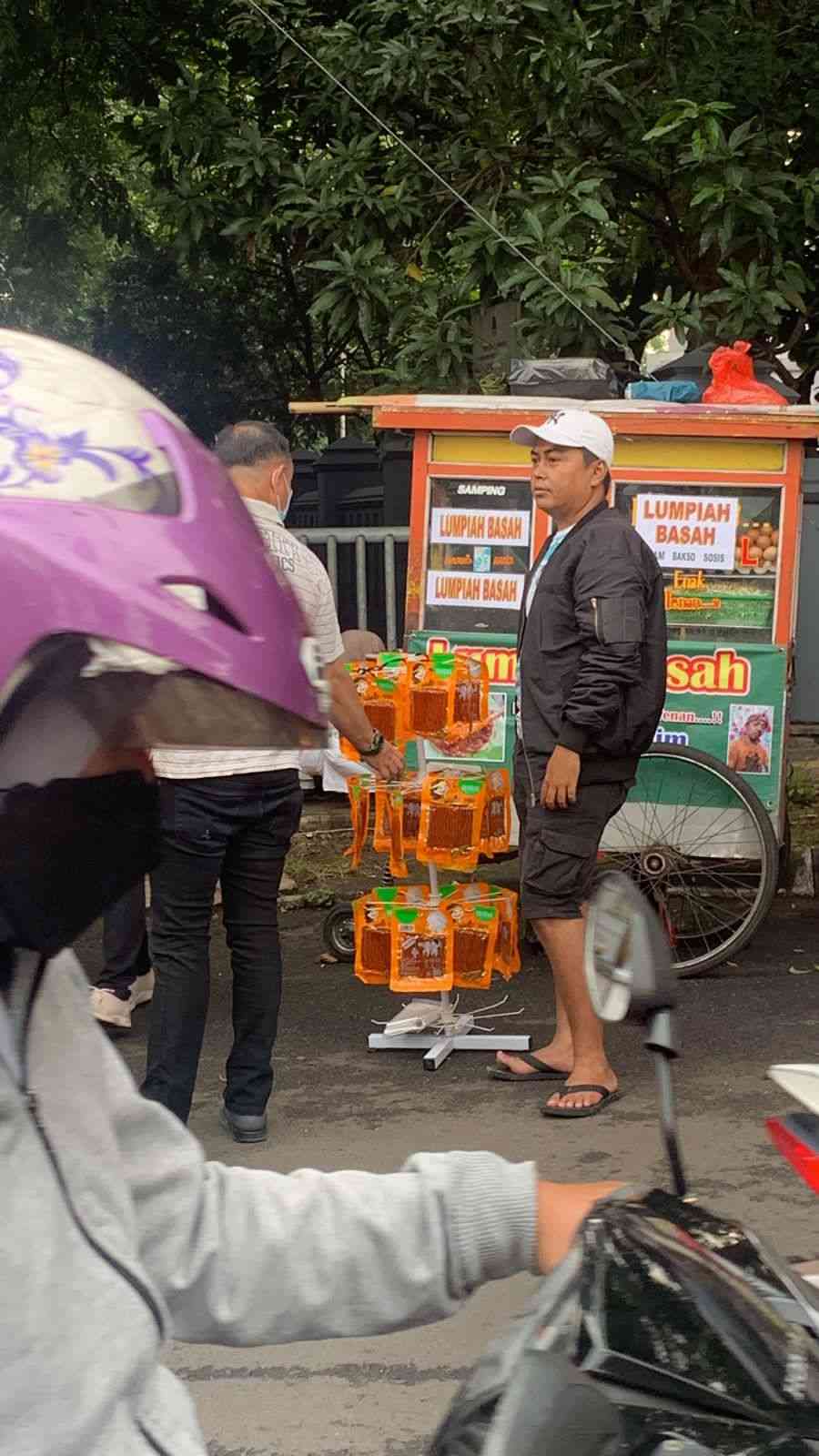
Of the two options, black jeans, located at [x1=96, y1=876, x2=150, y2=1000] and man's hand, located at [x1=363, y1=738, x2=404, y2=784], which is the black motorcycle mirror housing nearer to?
man's hand, located at [x1=363, y1=738, x2=404, y2=784]

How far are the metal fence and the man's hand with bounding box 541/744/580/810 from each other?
A: 4415mm

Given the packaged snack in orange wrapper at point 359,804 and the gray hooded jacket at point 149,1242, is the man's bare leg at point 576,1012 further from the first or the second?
the gray hooded jacket at point 149,1242

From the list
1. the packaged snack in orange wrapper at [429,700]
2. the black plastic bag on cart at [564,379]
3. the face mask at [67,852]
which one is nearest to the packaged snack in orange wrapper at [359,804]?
the packaged snack in orange wrapper at [429,700]

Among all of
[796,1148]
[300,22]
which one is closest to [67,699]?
[796,1148]

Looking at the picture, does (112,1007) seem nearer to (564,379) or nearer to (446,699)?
(446,699)

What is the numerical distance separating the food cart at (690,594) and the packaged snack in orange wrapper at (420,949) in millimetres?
1153

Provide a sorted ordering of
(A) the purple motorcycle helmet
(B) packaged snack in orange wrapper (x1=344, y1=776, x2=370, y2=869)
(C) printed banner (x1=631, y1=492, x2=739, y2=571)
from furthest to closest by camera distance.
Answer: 1. (C) printed banner (x1=631, y1=492, x2=739, y2=571)
2. (B) packaged snack in orange wrapper (x1=344, y1=776, x2=370, y2=869)
3. (A) the purple motorcycle helmet

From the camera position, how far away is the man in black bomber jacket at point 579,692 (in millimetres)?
5426

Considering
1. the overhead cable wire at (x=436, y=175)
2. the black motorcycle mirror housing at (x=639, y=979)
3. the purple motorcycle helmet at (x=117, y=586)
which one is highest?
the overhead cable wire at (x=436, y=175)

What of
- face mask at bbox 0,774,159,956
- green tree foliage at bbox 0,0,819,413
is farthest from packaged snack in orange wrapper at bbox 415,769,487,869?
face mask at bbox 0,774,159,956

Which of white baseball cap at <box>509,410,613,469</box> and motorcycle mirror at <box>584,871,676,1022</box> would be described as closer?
motorcycle mirror at <box>584,871,676,1022</box>

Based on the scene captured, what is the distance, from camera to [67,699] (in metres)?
1.50

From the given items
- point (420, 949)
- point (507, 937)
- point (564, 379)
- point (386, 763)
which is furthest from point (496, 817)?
point (564, 379)

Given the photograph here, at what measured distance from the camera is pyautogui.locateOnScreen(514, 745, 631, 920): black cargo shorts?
553 centimetres
